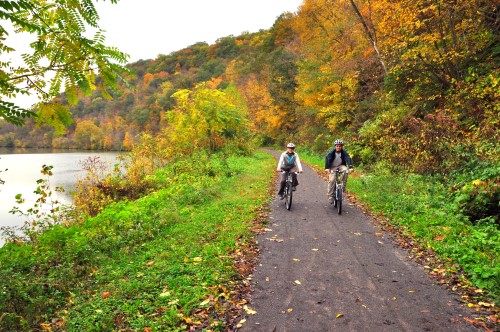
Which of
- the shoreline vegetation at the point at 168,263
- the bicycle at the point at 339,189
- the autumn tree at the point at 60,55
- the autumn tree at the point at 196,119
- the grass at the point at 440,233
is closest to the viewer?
the autumn tree at the point at 60,55

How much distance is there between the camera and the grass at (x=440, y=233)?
5.09m

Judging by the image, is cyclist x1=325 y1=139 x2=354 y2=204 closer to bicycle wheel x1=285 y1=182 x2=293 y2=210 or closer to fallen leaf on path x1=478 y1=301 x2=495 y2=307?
bicycle wheel x1=285 y1=182 x2=293 y2=210

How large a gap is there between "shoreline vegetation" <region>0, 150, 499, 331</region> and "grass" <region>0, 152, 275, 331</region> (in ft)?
0.06

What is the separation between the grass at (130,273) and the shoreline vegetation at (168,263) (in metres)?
0.02

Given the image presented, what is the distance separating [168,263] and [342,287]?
3214mm

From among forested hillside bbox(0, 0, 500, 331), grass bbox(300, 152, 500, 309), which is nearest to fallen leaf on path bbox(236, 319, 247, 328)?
forested hillside bbox(0, 0, 500, 331)

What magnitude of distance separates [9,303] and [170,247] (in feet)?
A: 9.45

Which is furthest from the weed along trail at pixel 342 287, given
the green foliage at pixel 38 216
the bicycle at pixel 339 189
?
the green foliage at pixel 38 216

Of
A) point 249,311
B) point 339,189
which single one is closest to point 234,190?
point 339,189

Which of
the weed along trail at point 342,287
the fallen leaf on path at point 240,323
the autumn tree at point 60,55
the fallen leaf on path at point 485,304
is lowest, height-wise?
the fallen leaf on path at point 240,323

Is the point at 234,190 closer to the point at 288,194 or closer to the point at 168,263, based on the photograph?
the point at 288,194

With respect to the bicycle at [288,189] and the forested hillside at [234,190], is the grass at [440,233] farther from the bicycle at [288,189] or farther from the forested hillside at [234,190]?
the bicycle at [288,189]

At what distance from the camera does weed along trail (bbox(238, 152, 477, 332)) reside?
414cm

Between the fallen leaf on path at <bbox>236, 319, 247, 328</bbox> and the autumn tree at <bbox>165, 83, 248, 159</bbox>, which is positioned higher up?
the autumn tree at <bbox>165, 83, 248, 159</bbox>
